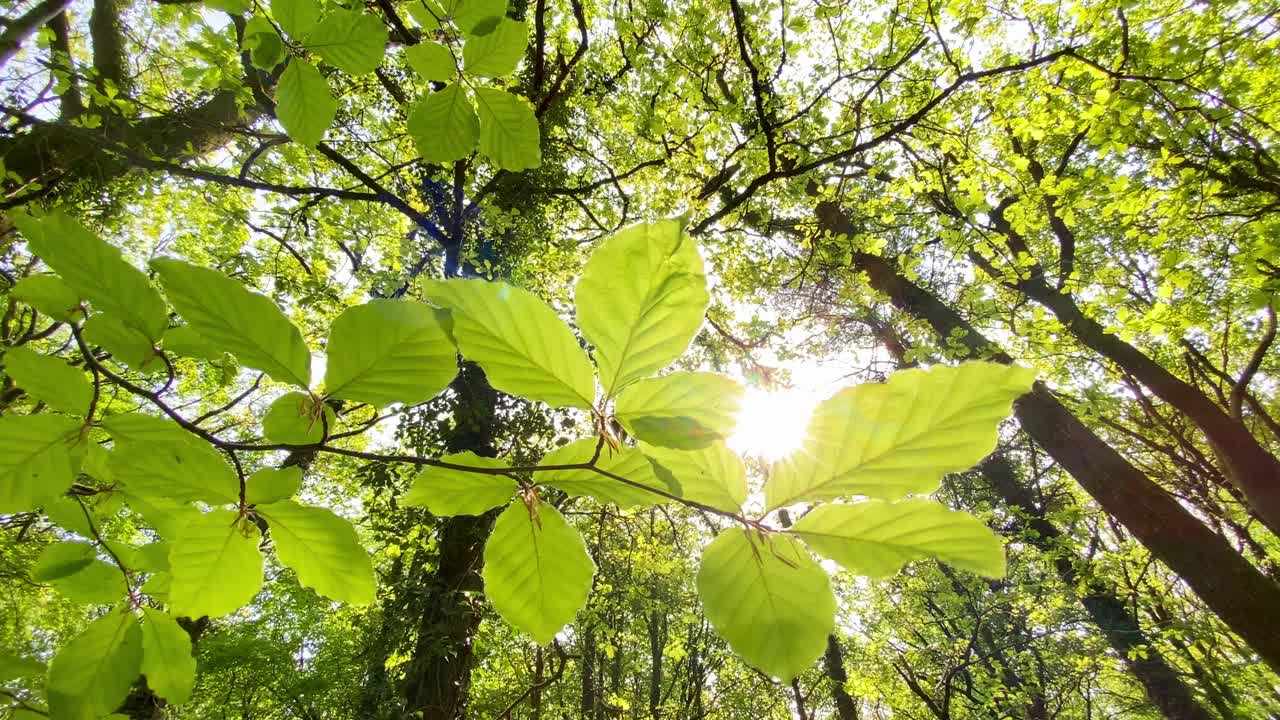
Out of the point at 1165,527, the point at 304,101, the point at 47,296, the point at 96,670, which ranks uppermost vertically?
the point at 1165,527

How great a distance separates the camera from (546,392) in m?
0.31

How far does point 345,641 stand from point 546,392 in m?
10.5

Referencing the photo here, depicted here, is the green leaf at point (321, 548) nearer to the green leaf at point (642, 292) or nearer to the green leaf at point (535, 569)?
the green leaf at point (535, 569)

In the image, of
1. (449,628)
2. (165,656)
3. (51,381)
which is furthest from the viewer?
(449,628)

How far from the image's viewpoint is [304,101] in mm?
501

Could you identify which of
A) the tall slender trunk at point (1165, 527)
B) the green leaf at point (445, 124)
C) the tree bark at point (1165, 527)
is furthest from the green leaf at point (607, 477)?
the tree bark at point (1165, 527)

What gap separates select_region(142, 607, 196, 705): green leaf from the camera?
48 cm

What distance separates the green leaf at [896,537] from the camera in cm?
28

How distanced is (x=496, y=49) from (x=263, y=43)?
0.76ft

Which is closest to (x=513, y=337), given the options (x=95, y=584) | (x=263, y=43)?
(x=263, y=43)

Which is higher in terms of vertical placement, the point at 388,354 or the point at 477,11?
the point at 477,11

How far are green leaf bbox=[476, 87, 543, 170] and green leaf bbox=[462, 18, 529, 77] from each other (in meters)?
0.02

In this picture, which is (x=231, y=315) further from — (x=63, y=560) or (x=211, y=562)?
(x=63, y=560)

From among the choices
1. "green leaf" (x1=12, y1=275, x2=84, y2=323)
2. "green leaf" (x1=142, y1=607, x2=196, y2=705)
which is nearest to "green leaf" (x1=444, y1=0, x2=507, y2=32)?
"green leaf" (x1=12, y1=275, x2=84, y2=323)
